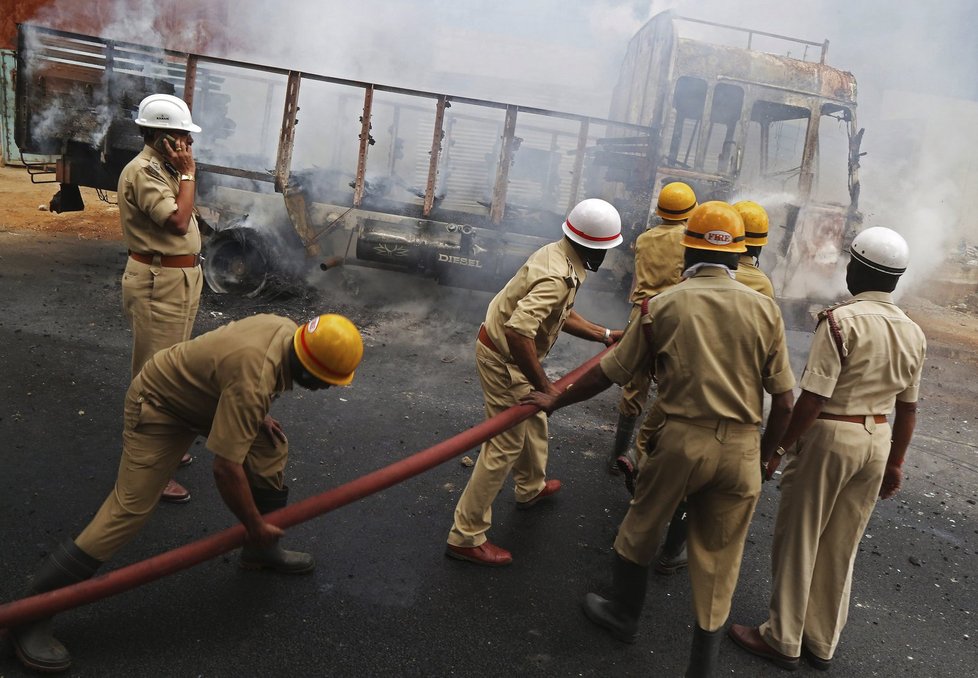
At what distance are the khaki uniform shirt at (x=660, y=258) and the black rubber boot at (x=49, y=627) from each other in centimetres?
329

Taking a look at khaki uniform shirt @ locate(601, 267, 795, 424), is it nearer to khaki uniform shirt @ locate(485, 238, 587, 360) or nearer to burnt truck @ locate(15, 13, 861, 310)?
khaki uniform shirt @ locate(485, 238, 587, 360)

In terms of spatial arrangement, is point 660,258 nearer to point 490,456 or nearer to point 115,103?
point 490,456

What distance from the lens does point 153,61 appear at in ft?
25.8

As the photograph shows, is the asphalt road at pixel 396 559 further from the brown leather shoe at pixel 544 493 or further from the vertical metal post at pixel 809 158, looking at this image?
the vertical metal post at pixel 809 158

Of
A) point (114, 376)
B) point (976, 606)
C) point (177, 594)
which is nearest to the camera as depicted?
point (177, 594)

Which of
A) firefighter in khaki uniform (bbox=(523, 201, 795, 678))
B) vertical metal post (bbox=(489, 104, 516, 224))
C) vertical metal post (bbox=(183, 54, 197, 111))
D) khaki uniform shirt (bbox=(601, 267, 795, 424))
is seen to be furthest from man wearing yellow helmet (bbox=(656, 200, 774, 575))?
vertical metal post (bbox=(183, 54, 197, 111))

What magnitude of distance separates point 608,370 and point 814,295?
5.73 m

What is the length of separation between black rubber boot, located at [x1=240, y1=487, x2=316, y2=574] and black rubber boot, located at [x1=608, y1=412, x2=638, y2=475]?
2127mm

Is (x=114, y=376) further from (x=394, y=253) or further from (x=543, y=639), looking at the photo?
(x=543, y=639)

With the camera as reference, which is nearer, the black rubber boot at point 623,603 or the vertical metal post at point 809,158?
the black rubber boot at point 623,603

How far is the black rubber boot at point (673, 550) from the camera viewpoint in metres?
3.53

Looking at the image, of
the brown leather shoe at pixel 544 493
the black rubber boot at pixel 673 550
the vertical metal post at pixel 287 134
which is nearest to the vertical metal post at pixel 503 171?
the vertical metal post at pixel 287 134

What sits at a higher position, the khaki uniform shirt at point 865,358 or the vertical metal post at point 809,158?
the vertical metal post at point 809,158

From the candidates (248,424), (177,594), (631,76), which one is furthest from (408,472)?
(631,76)
